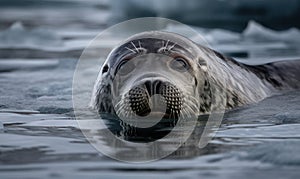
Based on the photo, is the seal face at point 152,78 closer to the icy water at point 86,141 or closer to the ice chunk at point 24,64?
the icy water at point 86,141

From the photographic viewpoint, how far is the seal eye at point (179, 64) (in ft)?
17.2

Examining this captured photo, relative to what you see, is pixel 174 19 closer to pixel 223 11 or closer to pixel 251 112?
pixel 223 11

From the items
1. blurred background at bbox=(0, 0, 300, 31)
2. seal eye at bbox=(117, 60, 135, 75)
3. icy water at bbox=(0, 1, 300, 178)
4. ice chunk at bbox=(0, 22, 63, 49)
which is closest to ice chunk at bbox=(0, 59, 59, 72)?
icy water at bbox=(0, 1, 300, 178)

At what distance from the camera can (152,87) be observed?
4.77m

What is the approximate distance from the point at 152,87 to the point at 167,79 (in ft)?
0.68

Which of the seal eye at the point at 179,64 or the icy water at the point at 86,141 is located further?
the seal eye at the point at 179,64

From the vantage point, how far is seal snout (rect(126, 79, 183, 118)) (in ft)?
15.6

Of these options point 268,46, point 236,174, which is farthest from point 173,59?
point 268,46

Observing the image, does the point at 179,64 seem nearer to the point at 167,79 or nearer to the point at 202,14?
the point at 167,79

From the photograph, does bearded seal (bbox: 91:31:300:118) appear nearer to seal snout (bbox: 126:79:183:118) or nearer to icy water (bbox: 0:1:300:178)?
seal snout (bbox: 126:79:183:118)

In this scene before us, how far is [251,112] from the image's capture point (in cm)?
546

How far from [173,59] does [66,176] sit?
6.80 feet

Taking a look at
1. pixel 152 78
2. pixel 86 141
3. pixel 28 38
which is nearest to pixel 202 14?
pixel 28 38

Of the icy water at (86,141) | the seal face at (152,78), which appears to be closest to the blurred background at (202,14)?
the icy water at (86,141)
